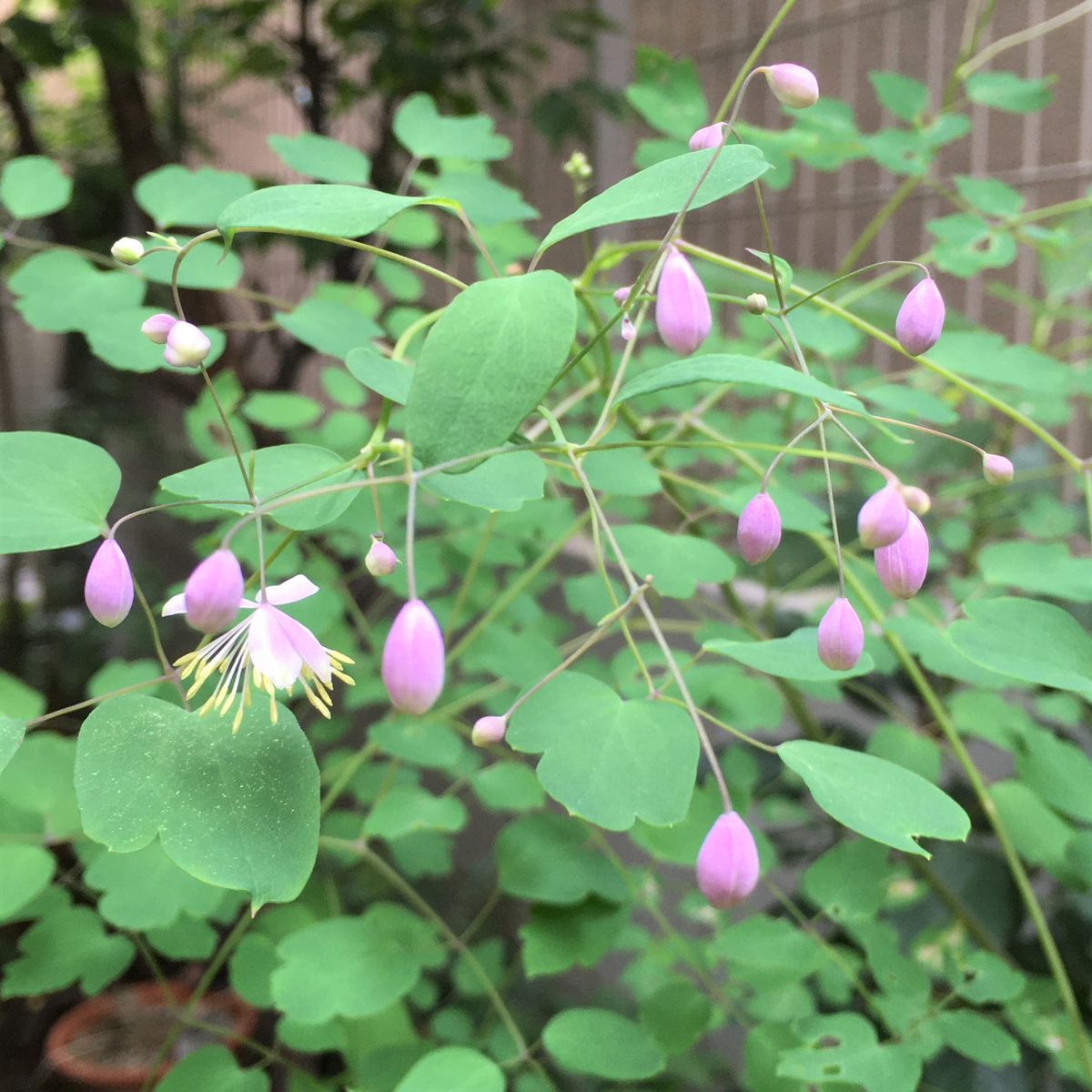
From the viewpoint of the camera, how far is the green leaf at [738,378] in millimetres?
210

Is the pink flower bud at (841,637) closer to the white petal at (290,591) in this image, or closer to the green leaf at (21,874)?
the white petal at (290,591)

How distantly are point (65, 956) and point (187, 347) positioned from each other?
0.45 meters

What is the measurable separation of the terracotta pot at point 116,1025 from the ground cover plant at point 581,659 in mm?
33

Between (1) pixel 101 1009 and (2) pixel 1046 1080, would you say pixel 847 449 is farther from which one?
(1) pixel 101 1009

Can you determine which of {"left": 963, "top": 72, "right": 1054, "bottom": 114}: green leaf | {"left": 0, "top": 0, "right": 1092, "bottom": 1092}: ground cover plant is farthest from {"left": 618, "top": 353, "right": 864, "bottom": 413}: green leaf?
{"left": 963, "top": 72, "right": 1054, "bottom": 114}: green leaf

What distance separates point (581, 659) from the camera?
29.4 inches

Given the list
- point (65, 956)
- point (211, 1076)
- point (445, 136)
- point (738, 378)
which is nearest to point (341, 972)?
point (211, 1076)

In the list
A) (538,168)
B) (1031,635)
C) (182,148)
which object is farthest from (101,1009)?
(538,168)

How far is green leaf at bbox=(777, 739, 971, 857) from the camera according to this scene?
11.1 inches

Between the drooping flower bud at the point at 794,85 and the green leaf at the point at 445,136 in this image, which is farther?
the green leaf at the point at 445,136

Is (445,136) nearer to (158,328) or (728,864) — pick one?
(158,328)

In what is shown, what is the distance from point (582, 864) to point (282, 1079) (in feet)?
1.33

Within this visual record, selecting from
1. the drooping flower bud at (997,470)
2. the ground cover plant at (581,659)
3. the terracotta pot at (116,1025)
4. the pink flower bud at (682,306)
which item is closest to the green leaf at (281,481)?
the ground cover plant at (581,659)

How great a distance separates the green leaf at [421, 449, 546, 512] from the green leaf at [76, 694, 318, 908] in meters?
0.08
